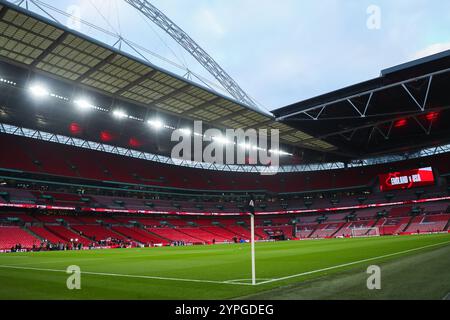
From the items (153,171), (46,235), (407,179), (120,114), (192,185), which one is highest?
(120,114)

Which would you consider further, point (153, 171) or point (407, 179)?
point (153, 171)

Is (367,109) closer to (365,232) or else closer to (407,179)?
(365,232)

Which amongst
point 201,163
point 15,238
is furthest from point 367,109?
point 201,163

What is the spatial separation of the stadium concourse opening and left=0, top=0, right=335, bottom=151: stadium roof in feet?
0.63

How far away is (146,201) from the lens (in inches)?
2731

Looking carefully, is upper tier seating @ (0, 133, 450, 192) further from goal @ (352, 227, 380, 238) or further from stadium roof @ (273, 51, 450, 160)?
stadium roof @ (273, 51, 450, 160)

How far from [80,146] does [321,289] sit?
2653 inches

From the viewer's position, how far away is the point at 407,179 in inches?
Answer: 2768

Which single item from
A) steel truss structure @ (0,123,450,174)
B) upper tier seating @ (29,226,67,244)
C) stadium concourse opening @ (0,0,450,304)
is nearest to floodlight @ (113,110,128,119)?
stadium concourse opening @ (0,0,450,304)

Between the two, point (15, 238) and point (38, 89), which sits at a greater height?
point (38, 89)

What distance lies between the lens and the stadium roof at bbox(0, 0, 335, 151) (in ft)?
93.4

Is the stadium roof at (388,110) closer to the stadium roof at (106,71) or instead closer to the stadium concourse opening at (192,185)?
the stadium concourse opening at (192,185)

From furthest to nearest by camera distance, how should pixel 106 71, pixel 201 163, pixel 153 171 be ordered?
pixel 201 163 < pixel 153 171 < pixel 106 71

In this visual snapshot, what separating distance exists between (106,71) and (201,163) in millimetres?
54443
